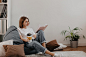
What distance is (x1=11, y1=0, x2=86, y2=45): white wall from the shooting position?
10.9 feet

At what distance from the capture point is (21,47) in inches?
74.4

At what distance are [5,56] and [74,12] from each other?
7.92ft

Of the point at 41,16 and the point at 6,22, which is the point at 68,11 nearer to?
the point at 41,16

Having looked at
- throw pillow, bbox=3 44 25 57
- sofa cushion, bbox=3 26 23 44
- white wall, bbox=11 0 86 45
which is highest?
white wall, bbox=11 0 86 45

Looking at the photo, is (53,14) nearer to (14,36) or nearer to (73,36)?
(73,36)

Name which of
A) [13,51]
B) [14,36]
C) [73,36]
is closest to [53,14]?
[73,36]

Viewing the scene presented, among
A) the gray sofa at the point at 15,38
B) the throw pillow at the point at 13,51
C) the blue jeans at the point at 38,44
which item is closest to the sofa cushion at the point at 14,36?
the gray sofa at the point at 15,38

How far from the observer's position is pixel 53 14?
133 inches

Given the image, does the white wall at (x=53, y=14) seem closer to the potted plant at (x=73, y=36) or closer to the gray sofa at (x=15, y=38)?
the potted plant at (x=73, y=36)

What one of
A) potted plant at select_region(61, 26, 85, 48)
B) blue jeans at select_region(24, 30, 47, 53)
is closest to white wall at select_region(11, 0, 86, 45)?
potted plant at select_region(61, 26, 85, 48)

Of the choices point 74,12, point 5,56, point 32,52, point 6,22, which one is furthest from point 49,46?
point 74,12

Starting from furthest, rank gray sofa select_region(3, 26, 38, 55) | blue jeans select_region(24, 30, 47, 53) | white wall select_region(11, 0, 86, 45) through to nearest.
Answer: white wall select_region(11, 0, 86, 45), gray sofa select_region(3, 26, 38, 55), blue jeans select_region(24, 30, 47, 53)

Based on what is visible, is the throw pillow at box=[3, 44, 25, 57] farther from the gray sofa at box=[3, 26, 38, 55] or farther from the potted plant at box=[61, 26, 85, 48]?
the potted plant at box=[61, 26, 85, 48]

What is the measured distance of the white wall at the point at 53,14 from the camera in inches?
130
